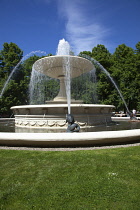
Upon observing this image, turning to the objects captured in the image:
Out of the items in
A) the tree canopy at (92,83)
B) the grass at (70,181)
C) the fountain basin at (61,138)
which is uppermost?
the tree canopy at (92,83)

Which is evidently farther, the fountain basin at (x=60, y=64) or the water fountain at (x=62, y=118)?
the fountain basin at (x=60, y=64)

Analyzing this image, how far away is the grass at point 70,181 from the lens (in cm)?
248

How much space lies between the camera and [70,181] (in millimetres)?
3121

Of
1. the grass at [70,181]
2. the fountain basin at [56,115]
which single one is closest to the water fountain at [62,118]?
the fountain basin at [56,115]

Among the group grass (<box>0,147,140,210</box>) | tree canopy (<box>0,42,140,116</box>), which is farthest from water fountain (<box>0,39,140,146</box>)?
tree canopy (<box>0,42,140,116</box>)

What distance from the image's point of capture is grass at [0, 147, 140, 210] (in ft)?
8.14

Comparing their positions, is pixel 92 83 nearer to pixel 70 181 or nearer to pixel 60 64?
pixel 60 64

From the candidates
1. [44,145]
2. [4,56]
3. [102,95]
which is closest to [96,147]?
[44,145]

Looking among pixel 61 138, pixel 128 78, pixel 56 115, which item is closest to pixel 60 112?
pixel 56 115

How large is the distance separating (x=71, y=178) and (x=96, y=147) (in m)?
2.51

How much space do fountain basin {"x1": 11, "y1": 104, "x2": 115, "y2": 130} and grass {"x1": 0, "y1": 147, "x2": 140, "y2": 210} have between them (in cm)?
413

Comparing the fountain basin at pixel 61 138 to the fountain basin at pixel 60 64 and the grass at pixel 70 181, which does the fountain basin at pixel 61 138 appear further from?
the fountain basin at pixel 60 64

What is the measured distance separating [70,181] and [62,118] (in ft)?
19.0

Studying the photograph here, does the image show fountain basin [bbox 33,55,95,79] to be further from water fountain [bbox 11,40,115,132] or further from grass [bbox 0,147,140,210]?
grass [bbox 0,147,140,210]
